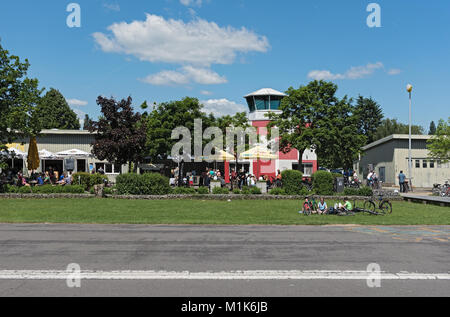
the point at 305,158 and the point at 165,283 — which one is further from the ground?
the point at 305,158

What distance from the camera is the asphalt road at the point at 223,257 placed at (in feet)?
20.7

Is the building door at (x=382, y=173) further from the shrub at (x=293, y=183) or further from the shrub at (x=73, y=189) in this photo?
the shrub at (x=73, y=189)

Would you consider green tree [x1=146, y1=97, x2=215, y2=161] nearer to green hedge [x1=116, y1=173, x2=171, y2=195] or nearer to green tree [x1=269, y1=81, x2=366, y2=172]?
green tree [x1=269, y1=81, x2=366, y2=172]

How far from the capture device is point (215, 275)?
711cm

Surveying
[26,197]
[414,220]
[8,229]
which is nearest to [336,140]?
[414,220]

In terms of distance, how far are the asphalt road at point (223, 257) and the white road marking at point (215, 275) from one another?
4 centimetres

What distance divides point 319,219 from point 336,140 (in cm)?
1804

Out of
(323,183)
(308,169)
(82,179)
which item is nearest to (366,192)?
(323,183)

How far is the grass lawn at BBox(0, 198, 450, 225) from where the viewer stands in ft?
48.5

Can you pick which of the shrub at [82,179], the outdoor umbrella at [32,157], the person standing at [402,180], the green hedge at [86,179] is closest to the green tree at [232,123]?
the person standing at [402,180]

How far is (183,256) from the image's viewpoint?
870 cm

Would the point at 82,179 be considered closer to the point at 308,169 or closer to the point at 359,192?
the point at 359,192

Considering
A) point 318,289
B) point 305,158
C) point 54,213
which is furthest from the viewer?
point 305,158
